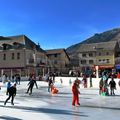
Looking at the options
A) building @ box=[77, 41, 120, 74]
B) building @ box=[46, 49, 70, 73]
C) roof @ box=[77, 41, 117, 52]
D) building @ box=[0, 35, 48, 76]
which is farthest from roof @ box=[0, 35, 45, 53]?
building @ box=[46, 49, 70, 73]

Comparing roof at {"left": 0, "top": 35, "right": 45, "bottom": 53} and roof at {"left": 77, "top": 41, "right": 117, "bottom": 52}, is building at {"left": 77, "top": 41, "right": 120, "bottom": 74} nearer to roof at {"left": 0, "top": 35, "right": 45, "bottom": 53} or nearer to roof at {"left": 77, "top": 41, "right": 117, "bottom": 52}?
roof at {"left": 77, "top": 41, "right": 117, "bottom": 52}

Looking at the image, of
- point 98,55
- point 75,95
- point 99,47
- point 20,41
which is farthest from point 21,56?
point 75,95

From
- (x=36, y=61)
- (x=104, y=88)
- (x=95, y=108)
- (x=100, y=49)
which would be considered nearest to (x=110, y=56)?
(x=100, y=49)

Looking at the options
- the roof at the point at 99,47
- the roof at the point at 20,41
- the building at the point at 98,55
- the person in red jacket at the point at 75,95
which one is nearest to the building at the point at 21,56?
Answer: the roof at the point at 20,41

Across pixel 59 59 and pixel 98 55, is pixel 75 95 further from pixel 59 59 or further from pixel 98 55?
pixel 59 59

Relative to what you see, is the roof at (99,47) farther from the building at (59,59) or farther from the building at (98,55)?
the building at (59,59)

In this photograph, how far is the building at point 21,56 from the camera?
74625mm

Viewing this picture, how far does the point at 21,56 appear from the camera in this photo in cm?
7494

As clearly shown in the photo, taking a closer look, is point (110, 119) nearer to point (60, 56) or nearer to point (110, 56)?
point (110, 56)

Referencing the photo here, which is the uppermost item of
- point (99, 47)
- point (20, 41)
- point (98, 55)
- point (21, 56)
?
point (99, 47)

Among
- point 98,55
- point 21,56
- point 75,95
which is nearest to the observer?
point 75,95

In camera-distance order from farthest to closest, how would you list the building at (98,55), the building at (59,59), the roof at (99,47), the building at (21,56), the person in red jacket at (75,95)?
the building at (59,59) → the roof at (99,47) → the building at (98,55) → the building at (21,56) → the person in red jacket at (75,95)

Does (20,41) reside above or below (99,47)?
below

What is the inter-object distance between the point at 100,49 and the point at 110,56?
14.0ft
